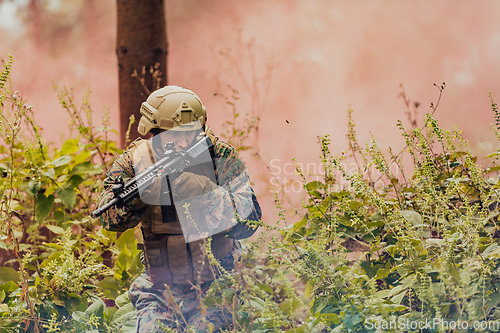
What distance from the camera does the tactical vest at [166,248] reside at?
60.8 inches

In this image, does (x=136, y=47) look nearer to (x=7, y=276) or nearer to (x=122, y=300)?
(x=7, y=276)

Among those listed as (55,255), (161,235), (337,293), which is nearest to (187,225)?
(161,235)

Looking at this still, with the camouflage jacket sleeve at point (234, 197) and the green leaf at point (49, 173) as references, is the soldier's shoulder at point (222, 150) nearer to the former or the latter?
the camouflage jacket sleeve at point (234, 197)

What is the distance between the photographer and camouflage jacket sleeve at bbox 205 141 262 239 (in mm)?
1539

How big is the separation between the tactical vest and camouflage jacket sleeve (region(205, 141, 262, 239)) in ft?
0.34

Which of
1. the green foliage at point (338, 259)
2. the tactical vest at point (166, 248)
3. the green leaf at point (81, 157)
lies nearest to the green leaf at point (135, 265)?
the green foliage at point (338, 259)

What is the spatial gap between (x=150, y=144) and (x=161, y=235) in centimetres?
36

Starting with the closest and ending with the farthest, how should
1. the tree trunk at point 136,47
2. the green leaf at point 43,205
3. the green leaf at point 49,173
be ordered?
the green leaf at point 49,173, the green leaf at point 43,205, the tree trunk at point 136,47

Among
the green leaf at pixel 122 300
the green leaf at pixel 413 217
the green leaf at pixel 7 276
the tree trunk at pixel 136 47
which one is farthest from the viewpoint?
the tree trunk at pixel 136 47

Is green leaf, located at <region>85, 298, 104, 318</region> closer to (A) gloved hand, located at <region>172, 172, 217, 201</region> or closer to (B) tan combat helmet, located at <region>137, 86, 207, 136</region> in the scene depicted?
(A) gloved hand, located at <region>172, 172, 217, 201</region>

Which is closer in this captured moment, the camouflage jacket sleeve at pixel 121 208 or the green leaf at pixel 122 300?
the camouflage jacket sleeve at pixel 121 208

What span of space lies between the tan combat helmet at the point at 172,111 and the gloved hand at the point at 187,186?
0.21 meters

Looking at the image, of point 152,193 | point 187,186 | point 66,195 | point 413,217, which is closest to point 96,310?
point 152,193

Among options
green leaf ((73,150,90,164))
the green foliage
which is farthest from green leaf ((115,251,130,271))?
green leaf ((73,150,90,164))
